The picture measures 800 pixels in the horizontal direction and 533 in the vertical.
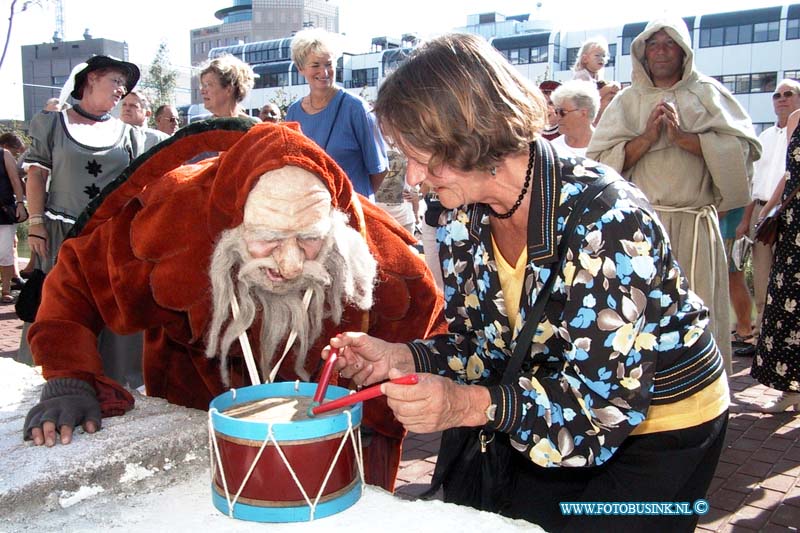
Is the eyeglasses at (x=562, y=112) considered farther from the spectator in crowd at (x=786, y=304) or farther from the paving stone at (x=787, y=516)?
the paving stone at (x=787, y=516)

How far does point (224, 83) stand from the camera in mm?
4422

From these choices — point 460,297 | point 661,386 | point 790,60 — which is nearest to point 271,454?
point 460,297

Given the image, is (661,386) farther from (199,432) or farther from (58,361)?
(58,361)

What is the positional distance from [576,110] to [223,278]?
9.46ft

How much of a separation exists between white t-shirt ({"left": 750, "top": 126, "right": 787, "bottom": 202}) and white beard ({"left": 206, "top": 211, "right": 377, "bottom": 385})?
15.2 feet

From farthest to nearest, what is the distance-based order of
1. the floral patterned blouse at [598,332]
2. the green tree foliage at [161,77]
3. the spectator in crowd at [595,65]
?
1. the green tree foliage at [161,77]
2. the spectator in crowd at [595,65]
3. the floral patterned blouse at [598,332]

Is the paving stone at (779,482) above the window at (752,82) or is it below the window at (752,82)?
below

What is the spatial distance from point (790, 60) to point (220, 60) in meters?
39.4

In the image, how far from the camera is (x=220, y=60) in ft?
14.5

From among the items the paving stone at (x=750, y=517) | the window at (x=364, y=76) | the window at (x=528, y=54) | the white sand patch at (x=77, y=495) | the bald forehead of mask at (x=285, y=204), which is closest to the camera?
the white sand patch at (x=77, y=495)

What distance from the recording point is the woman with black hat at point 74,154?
4.08 metres

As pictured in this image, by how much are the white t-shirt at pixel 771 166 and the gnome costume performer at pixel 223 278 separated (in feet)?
14.8

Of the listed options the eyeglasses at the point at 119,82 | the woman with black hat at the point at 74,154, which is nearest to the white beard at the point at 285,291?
the woman with black hat at the point at 74,154

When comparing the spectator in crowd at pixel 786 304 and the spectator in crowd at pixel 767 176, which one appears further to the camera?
the spectator in crowd at pixel 767 176
